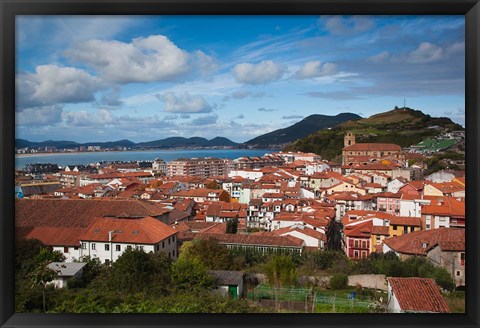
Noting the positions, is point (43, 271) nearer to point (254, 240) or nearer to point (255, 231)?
point (254, 240)

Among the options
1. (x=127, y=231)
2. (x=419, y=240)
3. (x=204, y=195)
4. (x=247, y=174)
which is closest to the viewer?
(x=127, y=231)

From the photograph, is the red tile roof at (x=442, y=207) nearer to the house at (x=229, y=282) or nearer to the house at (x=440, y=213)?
the house at (x=440, y=213)

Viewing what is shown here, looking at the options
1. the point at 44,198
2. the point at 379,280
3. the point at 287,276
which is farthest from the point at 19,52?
the point at 379,280

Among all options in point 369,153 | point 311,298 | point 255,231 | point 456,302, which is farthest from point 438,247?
point 369,153

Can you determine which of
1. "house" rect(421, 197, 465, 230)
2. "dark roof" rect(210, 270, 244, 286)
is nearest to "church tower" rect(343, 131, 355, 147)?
"house" rect(421, 197, 465, 230)

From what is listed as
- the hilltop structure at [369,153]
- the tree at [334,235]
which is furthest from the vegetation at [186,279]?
the hilltop structure at [369,153]

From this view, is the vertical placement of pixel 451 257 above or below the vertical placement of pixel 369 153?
below

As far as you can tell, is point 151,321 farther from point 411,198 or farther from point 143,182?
point 411,198
